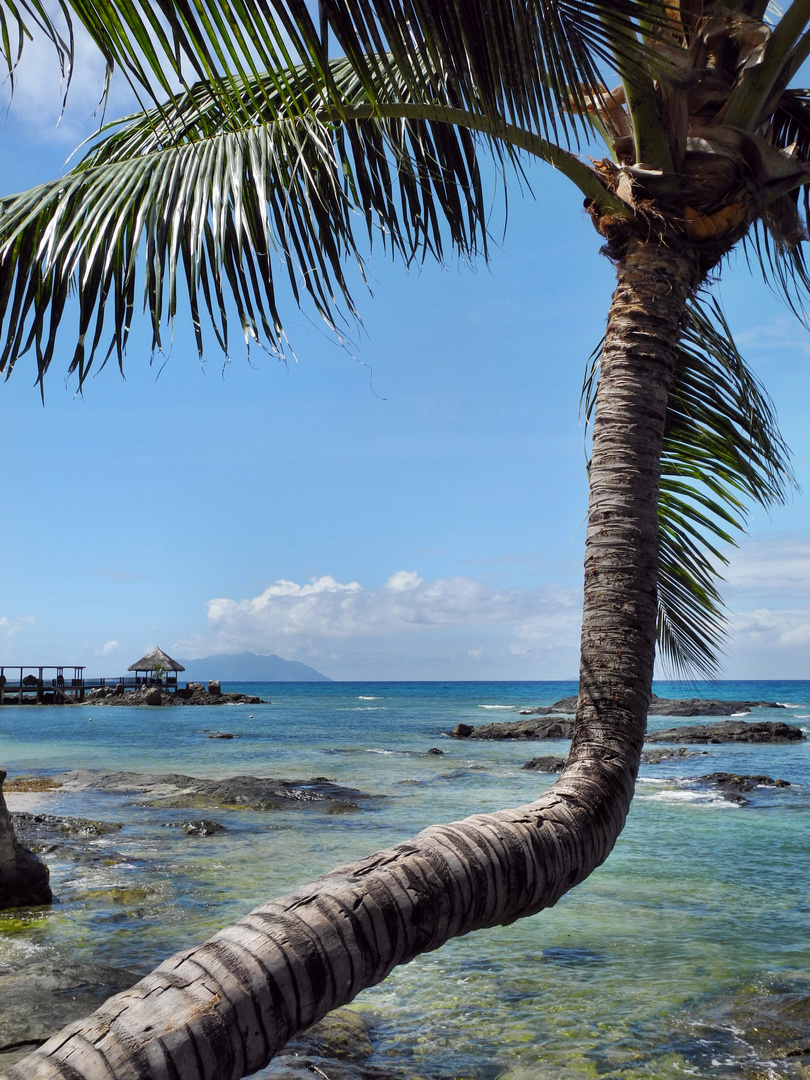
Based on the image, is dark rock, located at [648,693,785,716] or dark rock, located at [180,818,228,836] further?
dark rock, located at [648,693,785,716]

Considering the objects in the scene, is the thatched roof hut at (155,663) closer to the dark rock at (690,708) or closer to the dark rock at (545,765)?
the dark rock at (690,708)

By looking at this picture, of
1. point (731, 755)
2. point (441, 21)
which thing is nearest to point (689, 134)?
point (441, 21)

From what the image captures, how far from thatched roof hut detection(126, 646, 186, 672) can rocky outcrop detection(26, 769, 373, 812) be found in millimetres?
43376

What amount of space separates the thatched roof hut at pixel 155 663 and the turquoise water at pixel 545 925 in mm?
45180

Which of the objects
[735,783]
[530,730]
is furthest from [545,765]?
[530,730]

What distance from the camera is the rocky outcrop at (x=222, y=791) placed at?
13.9 m

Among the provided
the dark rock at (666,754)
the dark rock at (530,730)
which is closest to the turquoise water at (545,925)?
the dark rock at (666,754)

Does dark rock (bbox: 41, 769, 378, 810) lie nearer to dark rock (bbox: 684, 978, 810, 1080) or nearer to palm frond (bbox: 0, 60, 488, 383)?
dark rock (bbox: 684, 978, 810, 1080)

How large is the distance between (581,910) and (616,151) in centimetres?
670

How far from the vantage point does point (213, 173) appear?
9.91 ft

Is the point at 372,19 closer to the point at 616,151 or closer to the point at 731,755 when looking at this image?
the point at 616,151

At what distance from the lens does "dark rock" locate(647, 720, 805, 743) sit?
26938mm

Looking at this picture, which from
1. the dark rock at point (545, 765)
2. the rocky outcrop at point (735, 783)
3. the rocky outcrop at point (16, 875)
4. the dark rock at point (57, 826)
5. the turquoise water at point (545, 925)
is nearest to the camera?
the turquoise water at point (545, 925)

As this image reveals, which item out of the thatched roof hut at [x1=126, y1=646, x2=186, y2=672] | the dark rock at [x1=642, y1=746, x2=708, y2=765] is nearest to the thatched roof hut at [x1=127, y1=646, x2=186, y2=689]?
the thatched roof hut at [x1=126, y1=646, x2=186, y2=672]
